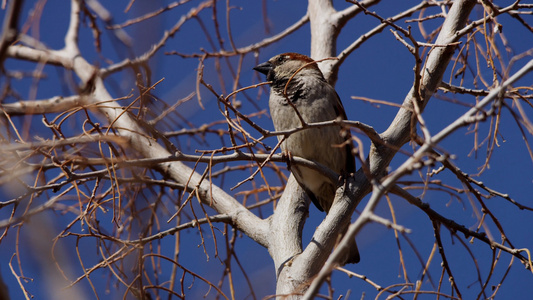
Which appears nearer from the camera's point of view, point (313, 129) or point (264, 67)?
point (313, 129)

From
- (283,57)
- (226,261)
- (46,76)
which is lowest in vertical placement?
(226,261)

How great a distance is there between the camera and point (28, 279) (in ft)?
8.66

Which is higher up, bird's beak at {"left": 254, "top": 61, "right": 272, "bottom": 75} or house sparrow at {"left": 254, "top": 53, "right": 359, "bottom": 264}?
bird's beak at {"left": 254, "top": 61, "right": 272, "bottom": 75}

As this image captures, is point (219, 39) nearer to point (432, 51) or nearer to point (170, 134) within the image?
point (170, 134)

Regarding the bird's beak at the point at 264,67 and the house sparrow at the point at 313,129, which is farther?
the bird's beak at the point at 264,67

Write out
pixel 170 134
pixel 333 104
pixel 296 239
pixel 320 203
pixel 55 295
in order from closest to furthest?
pixel 55 295, pixel 296 239, pixel 333 104, pixel 320 203, pixel 170 134

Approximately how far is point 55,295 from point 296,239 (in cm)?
201

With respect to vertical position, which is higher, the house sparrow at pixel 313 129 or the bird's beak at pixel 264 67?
the bird's beak at pixel 264 67

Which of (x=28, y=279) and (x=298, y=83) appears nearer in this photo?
(x=28, y=279)

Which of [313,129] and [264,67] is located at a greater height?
[264,67]

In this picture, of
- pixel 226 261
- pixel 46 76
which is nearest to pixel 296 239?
pixel 226 261

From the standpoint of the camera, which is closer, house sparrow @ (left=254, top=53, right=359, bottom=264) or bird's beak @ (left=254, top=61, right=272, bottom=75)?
house sparrow @ (left=254, top=53, right=359, bottom=264)

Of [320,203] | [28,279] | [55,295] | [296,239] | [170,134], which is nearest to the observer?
[55,295]

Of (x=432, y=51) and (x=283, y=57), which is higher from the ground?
(x=283, y=57)
